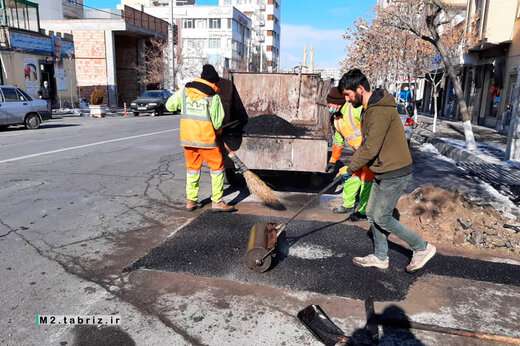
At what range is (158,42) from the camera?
39.8m

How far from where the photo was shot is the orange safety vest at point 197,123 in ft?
16.6

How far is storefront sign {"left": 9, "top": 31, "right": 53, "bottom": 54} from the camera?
23.3 meters

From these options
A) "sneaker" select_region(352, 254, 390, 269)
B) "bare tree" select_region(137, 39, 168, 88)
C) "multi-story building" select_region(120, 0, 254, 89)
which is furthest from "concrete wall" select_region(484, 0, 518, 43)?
"multi-story building" select_region(120, 0, 254, 89)

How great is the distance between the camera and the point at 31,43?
24719mm

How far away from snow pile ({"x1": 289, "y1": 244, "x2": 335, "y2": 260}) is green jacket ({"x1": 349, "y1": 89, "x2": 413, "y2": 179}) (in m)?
1.05

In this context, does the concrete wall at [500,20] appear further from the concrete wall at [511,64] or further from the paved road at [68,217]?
the paved road at [68,217]

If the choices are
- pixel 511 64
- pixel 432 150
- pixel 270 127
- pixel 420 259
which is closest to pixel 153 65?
pixel 511 64

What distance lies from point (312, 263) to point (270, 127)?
2896mm

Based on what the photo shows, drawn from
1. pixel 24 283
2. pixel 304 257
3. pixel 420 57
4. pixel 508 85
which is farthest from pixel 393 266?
pixel 420 57

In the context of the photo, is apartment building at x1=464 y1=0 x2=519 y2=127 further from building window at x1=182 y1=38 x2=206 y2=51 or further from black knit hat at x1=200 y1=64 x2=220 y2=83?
building window at x1=182 y1=38 x2=206 y2=51

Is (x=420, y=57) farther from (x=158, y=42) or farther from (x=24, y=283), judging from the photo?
(x=158, y=42)

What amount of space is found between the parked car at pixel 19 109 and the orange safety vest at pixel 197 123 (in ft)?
42.5

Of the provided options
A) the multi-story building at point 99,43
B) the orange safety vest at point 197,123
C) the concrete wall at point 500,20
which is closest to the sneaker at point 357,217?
the orange safety vest at point 197,123

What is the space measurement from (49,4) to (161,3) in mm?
46310
